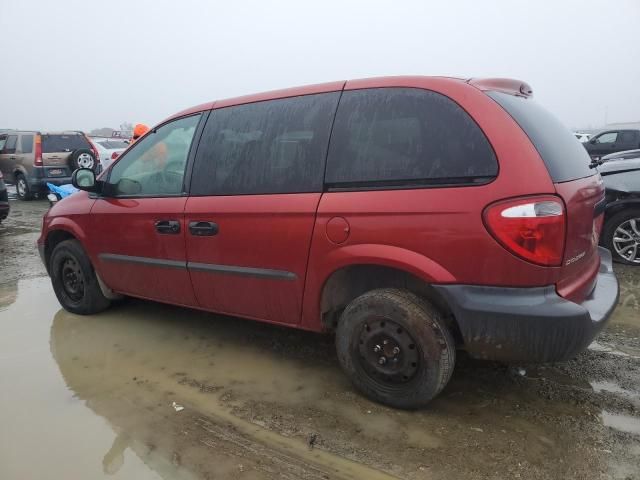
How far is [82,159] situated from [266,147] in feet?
34.4

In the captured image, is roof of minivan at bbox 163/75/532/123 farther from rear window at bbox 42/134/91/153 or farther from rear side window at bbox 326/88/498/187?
rear window at bbox 42/134/91/153

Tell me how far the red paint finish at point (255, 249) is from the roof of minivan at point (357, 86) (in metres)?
0.67

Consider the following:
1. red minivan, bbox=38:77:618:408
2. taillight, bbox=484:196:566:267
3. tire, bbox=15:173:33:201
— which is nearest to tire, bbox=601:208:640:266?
red minivan, bbox=38:77:618:408

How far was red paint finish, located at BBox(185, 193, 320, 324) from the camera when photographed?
267 cm

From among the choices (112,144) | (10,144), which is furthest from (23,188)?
(112,144)

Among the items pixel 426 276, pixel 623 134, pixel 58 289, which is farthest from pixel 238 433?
pixel 623 134

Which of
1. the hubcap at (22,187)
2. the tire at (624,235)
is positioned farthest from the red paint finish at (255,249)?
the hubcap at (22,187)

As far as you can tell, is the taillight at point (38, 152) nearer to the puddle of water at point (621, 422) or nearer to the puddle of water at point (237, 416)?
the puddle of water at point (237, 416)

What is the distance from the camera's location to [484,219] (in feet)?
6.94

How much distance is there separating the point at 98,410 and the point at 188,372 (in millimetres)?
587

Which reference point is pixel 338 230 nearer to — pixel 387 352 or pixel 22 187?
pixel 387 352

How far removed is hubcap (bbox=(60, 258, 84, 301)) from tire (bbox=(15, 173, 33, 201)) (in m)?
9.60

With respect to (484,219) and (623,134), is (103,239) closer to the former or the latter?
(484,219)

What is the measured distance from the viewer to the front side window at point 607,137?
15.1 m
